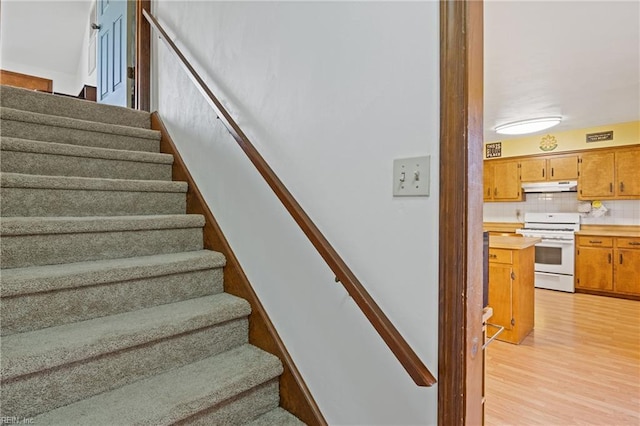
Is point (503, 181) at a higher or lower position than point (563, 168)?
lower

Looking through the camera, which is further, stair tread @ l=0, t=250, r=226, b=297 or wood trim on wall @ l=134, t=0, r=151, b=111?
wood trim on wall @ l=134, t=0, r=151, b=111

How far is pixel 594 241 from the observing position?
499cm

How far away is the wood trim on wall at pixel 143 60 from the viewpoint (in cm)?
278

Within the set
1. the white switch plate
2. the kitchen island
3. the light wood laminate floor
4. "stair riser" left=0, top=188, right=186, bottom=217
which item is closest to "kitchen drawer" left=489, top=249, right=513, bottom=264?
the kitchen island

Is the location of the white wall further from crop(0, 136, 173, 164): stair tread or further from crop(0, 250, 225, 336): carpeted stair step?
crop(0, 136, 173, 164): stair tread

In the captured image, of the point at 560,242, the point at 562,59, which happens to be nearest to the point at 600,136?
the point at 560,242

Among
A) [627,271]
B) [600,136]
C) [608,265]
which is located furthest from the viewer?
[600,136]

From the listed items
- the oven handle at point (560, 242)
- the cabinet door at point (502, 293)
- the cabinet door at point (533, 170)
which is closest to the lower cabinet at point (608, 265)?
the oven handle at point (560, 242)

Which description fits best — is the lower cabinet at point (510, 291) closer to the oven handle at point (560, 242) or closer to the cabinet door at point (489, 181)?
the oven handle at point (560, 242)

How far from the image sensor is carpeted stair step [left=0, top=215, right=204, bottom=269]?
4.49 ft

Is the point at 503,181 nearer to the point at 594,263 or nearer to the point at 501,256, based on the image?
the point at 594,263

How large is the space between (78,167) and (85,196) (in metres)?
0.27

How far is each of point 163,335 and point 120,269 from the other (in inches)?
13.6

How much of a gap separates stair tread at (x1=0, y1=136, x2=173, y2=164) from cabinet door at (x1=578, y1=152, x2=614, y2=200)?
5803mm
